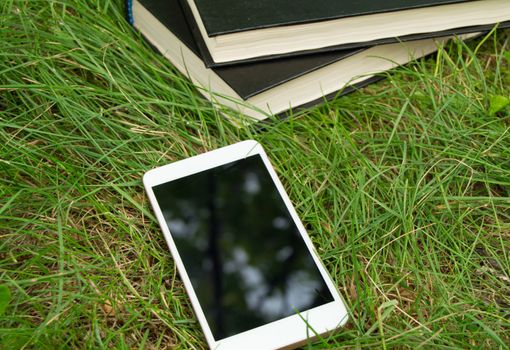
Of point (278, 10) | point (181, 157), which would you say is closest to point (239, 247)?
point (181, 157)

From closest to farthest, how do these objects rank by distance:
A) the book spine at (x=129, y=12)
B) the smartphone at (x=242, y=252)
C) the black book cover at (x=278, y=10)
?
1. the smartphone at (x=242, y=252)
2. the black book cover at (x=278, y=10)
3. the book spine at (x=129, y=12)

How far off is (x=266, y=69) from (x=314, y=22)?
6.5 inches

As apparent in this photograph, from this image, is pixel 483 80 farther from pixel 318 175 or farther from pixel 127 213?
pixel 127 213

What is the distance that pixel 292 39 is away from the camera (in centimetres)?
153

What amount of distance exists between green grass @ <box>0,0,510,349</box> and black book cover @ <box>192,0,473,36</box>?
0.66 ft

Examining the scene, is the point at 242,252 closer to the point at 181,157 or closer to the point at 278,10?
the point at 181,157

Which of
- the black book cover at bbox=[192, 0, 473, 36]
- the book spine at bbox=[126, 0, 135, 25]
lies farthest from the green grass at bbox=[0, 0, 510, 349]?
the black book cover at bbox=[192, 0, 473, 36]

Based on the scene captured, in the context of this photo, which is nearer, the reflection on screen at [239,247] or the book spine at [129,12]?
the reflection on screen at [239,247]

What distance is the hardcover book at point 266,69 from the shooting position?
1524mm

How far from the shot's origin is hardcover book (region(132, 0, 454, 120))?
5.00 feet

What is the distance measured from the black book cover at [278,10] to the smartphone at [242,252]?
0.92 feet

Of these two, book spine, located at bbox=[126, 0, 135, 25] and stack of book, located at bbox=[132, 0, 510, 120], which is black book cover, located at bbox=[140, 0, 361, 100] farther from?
book spine, located at bbox=[126, 0, 135, 25]

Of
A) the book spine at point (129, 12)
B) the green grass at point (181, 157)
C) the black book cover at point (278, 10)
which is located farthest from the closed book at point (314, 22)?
the book spine at point (129, 12)

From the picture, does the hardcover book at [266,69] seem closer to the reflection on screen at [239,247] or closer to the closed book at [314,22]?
the closed book at [314,22]
